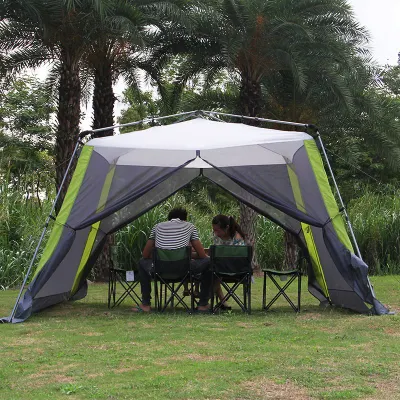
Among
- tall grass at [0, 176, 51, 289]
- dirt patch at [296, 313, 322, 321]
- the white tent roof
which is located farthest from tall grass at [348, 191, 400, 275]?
dirt patch at [296, 313, 322, 321]

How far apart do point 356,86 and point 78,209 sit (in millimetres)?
9282

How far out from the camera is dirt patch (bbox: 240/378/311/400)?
16.3 feet

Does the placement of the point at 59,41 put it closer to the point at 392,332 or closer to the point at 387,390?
the point at 392,332

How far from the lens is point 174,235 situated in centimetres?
926

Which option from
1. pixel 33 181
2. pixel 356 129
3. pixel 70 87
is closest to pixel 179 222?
pixel 70 87

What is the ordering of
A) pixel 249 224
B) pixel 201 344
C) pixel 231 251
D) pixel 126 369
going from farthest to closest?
pixel 249 224
pixel 231 251
pixel 201 344
pixel 126 369

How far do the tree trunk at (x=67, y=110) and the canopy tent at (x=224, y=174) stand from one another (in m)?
4.49

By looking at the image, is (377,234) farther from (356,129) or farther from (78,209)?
(78,209)

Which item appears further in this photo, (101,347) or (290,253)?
(290,253)

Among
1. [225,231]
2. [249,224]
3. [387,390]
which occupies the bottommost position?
[387,390]

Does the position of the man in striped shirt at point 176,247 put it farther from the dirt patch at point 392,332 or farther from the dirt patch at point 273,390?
the dirt patch at point 273,390

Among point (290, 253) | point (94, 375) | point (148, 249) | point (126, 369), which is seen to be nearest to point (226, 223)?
point (148, 249)

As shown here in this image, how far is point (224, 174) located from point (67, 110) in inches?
218

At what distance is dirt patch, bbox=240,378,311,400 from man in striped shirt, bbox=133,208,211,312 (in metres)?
3.81
